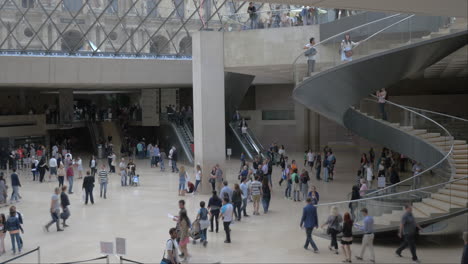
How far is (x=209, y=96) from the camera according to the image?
2027 cm

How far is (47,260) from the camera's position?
435 inches

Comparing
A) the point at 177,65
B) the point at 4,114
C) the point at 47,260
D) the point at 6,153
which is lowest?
the point at 47,260

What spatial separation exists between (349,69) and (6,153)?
16242 millimetres

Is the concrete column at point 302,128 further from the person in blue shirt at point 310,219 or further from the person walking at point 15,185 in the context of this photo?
the person in blue shirt at point 310,219

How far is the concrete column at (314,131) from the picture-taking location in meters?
31.8

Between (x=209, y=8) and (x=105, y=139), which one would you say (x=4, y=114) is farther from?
(x=209, y=8)

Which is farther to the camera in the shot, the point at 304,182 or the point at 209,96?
the point at 209,96

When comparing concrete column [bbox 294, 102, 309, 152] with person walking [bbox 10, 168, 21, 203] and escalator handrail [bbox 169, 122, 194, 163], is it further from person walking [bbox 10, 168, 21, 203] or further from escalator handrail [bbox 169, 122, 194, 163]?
person walking [bbox 10, 168, 21, 203]

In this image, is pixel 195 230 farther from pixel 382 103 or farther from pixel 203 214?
pixel 382 103

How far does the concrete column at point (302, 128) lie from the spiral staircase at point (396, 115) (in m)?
13.1

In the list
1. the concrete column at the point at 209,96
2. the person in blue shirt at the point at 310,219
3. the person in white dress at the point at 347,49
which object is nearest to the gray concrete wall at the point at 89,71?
the concrete column at the point at 209,96

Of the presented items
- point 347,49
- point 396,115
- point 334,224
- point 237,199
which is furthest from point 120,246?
point 396,115

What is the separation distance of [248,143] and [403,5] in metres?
17.9

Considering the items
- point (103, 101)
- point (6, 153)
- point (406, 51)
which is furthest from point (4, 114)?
point (406, 51)
